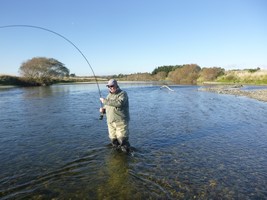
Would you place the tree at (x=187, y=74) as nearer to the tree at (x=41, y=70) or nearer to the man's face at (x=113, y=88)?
the tree at (x=41, y=70)

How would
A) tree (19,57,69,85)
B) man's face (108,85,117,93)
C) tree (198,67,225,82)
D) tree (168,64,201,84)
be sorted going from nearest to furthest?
1. man's face (108,85,117,93)
2. tree (19,57,69,85)
3. tree (198,67,225,82)
4. tree (168,64,201,84)

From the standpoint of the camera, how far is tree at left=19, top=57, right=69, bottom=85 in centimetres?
7460

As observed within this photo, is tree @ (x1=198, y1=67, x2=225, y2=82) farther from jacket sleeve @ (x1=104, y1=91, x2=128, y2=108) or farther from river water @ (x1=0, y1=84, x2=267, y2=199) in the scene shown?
jacket sleeve @ (x1=104, y1=91, x2=128, y2=108)

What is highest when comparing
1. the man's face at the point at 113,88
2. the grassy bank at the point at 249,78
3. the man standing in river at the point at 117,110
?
the man's face at the point at 113,88

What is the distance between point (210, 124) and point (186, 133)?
3.01 meters

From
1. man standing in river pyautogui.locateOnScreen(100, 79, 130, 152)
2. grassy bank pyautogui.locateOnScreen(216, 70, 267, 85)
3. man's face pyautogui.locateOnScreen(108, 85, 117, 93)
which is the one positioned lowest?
grassy bank pyautogui.locateOnScreen(216, 70, 267, 85)

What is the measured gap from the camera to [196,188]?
6.35 m

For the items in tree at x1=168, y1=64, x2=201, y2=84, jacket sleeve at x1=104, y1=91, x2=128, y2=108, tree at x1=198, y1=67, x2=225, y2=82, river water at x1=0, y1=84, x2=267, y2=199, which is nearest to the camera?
river water at x1=0, y1=84, x2=267, y2=199

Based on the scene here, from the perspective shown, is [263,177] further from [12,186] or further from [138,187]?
[12,186]

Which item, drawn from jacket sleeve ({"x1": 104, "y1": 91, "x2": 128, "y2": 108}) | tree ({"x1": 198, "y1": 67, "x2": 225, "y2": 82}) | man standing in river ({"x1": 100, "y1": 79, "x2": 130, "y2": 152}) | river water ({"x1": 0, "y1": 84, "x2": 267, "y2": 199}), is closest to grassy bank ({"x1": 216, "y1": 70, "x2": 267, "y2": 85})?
tree ({"x1": 198, "y1": 67, "x2": 225, "y2": 82})

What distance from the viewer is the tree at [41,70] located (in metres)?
74.6

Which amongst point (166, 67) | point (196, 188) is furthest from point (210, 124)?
point (166, 67)

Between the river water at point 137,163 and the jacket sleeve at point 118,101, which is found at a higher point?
the jacket sleeve at point 118,101

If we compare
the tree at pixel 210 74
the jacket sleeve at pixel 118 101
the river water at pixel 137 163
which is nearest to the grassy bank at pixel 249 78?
the tree at pixel 210 74
